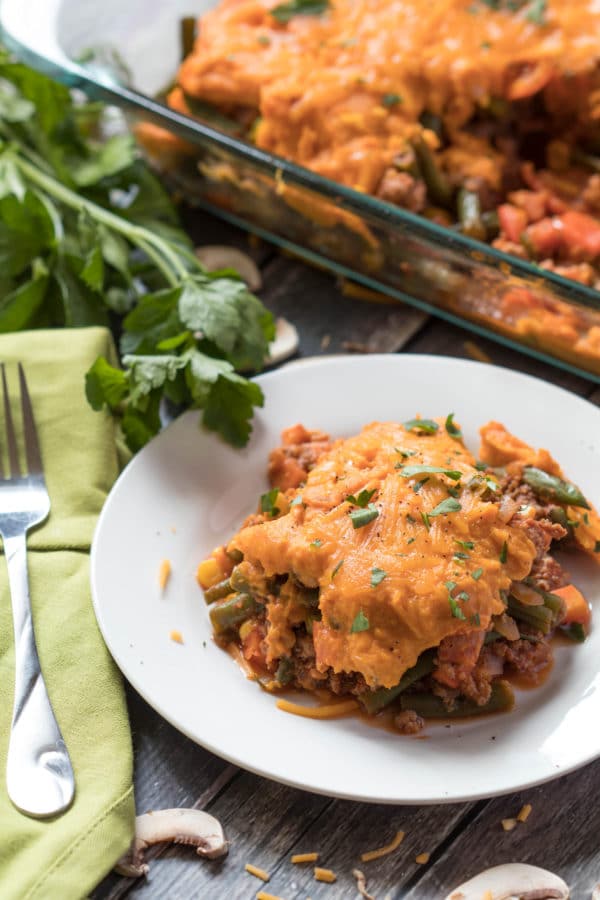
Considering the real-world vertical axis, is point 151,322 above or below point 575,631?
below

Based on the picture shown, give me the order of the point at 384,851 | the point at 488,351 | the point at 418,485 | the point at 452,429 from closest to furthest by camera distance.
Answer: the point at 384,851 < the point at 418,485 < the point at 452,429 < the point at 488,351

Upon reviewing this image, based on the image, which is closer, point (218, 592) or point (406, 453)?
point (406, 453)

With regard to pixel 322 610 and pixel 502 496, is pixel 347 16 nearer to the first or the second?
pixel 502 496

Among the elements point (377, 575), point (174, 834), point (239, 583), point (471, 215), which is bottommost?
point (174, 834)

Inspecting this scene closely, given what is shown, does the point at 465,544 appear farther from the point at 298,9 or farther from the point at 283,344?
the point at 298,9

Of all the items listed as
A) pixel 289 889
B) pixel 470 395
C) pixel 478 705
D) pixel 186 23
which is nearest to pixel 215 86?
pixel 186 23

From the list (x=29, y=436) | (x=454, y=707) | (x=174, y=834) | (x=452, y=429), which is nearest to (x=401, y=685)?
(x=454, y=707)
